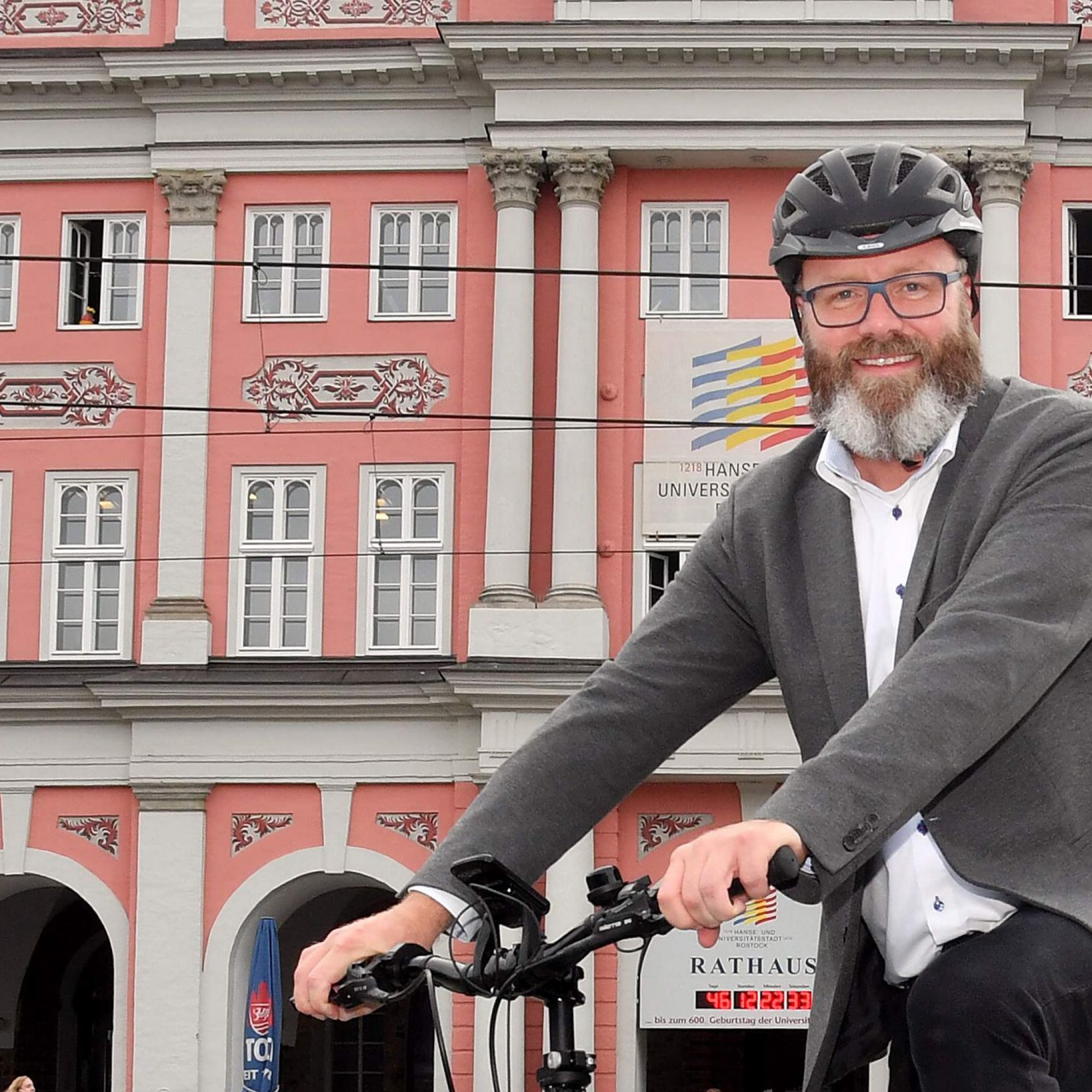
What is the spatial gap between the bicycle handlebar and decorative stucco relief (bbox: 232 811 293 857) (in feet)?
69.7

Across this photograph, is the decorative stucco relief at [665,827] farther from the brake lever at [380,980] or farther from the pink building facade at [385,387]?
the brake lever at [380,980]

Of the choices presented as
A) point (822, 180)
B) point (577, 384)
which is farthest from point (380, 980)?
point (577, 384)

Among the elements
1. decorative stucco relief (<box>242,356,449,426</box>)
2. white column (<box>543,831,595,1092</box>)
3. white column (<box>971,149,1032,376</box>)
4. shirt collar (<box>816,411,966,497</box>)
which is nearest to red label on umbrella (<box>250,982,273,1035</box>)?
white column (<box>543,831,595,1092</box>)

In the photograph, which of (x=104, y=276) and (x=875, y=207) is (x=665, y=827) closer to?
(x=104, y=276)

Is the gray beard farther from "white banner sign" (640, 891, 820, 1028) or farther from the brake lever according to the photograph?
"white banner sign" (640, 891, 820, 1028)

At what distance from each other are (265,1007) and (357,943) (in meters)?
18.0

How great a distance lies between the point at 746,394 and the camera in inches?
929

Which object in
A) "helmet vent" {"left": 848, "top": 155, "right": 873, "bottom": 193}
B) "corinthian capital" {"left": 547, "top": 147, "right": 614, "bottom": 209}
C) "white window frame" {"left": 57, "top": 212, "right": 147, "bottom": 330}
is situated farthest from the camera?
"white window frame" {"left": 57, "top": 212, "right": 147, "bottom": 330}

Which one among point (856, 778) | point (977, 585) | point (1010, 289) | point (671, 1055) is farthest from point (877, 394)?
point (671, 1055)

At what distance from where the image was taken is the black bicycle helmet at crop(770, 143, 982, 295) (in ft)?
8.77

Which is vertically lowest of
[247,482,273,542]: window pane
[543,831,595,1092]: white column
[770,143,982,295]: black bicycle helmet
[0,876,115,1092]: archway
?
[0,876,115,1092]: archway

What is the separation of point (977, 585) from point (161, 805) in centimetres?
2131

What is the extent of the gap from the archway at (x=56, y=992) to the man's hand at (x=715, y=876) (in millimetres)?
25375

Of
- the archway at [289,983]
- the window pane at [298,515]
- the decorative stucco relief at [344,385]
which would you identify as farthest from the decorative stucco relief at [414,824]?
A: the decorative stucco relief at [344,385]
